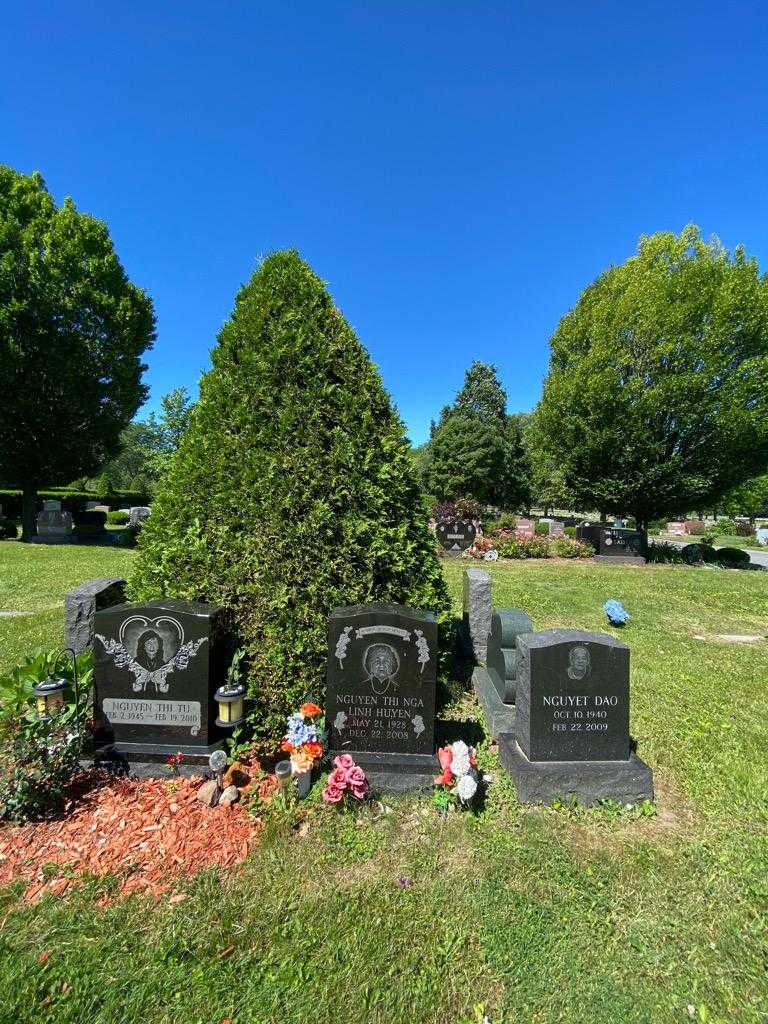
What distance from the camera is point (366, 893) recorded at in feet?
9.32

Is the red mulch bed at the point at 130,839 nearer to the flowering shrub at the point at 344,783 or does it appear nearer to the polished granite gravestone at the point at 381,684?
the flowering shrub at the point at 344,783

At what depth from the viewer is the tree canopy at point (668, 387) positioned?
16234 mm

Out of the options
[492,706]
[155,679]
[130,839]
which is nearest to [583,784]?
[492,706]

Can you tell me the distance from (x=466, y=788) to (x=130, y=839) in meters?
2.40

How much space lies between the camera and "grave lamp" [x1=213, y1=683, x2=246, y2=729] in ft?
13.1

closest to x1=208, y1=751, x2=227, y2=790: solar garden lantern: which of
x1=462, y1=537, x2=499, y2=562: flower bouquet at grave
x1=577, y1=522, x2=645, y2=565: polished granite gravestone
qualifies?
x1=462, y1=537, x2=499, y2=562: flower bouquet at grave

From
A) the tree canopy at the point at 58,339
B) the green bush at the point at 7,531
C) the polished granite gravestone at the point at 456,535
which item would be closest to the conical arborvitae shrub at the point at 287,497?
the polished granite gravestone at the point at 456,535

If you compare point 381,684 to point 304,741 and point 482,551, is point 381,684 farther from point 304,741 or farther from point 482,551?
point 482,551

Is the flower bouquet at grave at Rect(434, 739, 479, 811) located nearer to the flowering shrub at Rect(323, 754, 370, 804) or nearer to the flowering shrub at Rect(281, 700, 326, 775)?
the flowering shrub at Rect(323, 754, 370, 804)

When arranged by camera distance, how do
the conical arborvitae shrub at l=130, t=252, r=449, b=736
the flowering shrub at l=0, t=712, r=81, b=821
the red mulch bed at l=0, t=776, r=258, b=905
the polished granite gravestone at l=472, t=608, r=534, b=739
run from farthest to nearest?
the polished granite gravestone at l=472, t=608, r=534, b=739 < the conical arborvitae shrub at l=130, t=252, r=449, b=736 < the flowering shrub at l=0, t=712, r=81, b=821 < the red mulch bed at l=0, t=776, r=258, b=905

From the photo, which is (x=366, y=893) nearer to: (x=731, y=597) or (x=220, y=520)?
(x=220, y=520)

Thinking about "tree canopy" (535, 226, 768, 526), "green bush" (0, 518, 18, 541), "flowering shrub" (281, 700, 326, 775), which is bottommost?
"flowering shrub" (281, 700, 326, 775)

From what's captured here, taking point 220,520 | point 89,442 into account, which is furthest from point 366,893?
point 89,442

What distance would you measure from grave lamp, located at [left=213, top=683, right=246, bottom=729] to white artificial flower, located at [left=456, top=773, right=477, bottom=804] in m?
1.94
